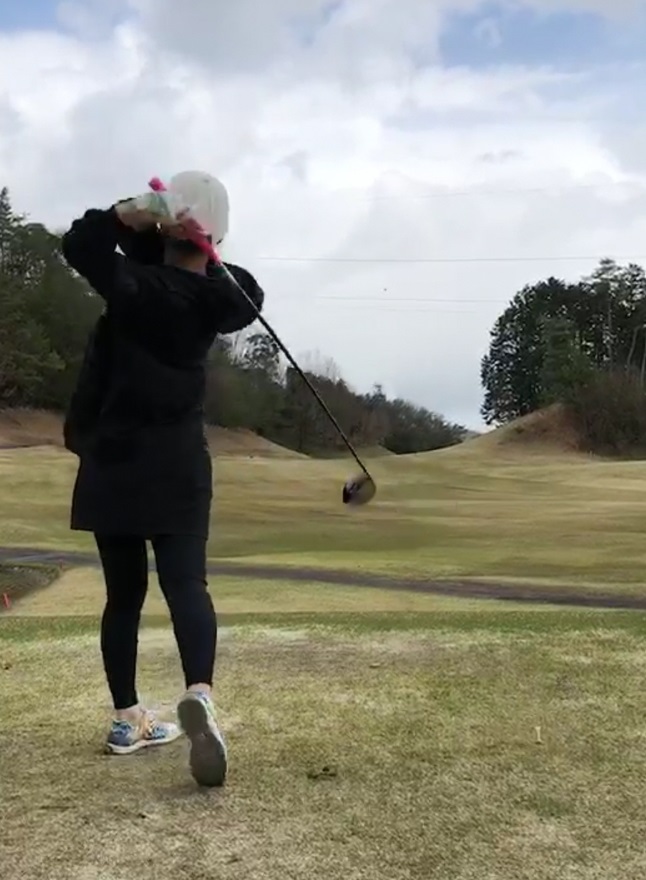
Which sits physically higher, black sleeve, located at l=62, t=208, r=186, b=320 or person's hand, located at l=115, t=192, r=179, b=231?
person's hand, located at l=115, t=192, r=179, b=231

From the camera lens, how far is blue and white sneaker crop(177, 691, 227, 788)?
10.5 feet

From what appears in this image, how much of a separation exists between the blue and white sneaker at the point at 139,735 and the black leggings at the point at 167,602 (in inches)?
2.8

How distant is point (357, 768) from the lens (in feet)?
11.2

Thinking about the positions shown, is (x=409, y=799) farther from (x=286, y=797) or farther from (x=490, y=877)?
(x=490, y=877)

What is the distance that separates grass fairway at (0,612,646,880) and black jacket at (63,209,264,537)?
0.81 metres

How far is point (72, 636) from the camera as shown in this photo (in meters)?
6.28

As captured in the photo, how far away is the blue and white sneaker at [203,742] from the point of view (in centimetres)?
321

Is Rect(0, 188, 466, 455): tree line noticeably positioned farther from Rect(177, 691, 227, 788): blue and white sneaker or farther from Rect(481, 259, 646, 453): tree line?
Rect(177, 691, 227, 788): blue and white sneaker

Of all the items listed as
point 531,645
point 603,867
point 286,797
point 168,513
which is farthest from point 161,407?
point 531,645

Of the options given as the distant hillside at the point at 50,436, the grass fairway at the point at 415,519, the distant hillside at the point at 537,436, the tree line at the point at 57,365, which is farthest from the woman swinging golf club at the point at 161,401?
the distant hillside at the point at 537,436

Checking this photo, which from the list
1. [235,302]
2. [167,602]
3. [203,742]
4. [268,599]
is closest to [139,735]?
[167,602]

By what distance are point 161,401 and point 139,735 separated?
1.15 meters

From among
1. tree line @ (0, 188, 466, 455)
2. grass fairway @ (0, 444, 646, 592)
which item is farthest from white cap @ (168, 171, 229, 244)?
A: tree line @ (0, 188, 466, 455)

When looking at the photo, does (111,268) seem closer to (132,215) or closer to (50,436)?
(132,215)
